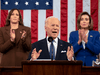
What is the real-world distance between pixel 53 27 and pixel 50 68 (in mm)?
660

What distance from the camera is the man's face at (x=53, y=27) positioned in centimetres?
213

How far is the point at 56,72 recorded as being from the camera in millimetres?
1640

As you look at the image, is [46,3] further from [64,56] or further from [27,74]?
[27,74]

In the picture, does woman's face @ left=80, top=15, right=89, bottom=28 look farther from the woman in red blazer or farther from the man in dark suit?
the woman in red blazer

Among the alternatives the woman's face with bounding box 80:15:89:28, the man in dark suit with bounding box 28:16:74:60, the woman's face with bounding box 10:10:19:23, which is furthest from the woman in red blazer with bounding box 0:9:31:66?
the woman's face with bounding box 80:15:89:28

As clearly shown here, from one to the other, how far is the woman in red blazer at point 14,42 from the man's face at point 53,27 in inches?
22.1

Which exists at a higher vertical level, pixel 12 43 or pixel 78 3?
pixel 78 3

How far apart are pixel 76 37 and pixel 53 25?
637 millimetres

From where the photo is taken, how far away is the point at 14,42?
2.56 meters

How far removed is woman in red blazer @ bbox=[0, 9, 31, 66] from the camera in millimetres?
2561

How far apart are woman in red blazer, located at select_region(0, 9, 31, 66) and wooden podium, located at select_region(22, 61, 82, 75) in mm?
958

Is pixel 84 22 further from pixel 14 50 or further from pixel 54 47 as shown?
pixel 14 50

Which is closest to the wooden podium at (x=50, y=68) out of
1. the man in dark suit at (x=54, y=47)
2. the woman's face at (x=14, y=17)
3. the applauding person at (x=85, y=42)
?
the man in dark suit at (x=54, y=47)

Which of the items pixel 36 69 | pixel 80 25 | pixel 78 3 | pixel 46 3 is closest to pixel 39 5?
pixel 46 3
